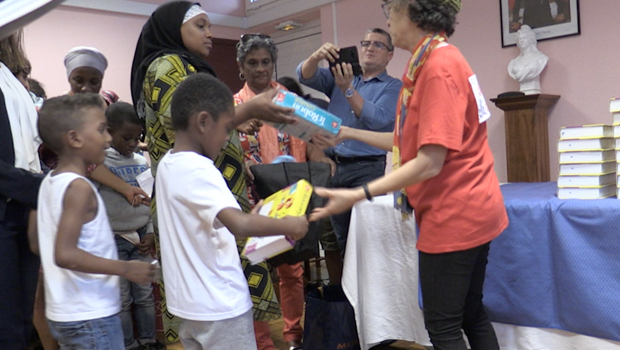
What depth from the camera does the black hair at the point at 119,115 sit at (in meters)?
2.62

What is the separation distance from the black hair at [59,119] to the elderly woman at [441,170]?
68 centimetres

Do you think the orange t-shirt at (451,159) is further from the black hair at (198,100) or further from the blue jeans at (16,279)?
the blue jeans at (16,279)

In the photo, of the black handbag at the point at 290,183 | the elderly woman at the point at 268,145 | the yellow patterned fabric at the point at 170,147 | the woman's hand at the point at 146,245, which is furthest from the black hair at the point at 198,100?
the woman's hand at the point at 146,245

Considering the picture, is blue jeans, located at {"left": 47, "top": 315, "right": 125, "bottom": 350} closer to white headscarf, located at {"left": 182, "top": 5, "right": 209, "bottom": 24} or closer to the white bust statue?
white headscarf, located at {"left": 182, "top": 5, "right": 209, "bottom": 24}

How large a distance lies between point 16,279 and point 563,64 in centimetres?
400

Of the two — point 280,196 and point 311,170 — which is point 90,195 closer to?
point 280,196

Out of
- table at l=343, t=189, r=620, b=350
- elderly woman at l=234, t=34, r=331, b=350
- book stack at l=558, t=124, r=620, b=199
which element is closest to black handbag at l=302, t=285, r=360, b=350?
table at l=343, t=189, r=620, b=350

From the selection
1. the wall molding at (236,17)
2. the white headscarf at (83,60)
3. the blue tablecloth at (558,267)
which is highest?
the wall molding at (236,17)

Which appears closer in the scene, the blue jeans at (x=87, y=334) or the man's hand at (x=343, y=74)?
the blue jeans at (x=87, y=334)

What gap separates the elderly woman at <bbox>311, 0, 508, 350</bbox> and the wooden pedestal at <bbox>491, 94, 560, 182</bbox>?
8.81 ft

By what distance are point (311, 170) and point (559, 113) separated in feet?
8.79

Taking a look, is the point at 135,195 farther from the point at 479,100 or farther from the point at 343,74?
the point at 479,100

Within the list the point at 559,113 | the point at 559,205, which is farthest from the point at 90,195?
the point at 559,113

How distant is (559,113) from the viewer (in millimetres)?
4211
